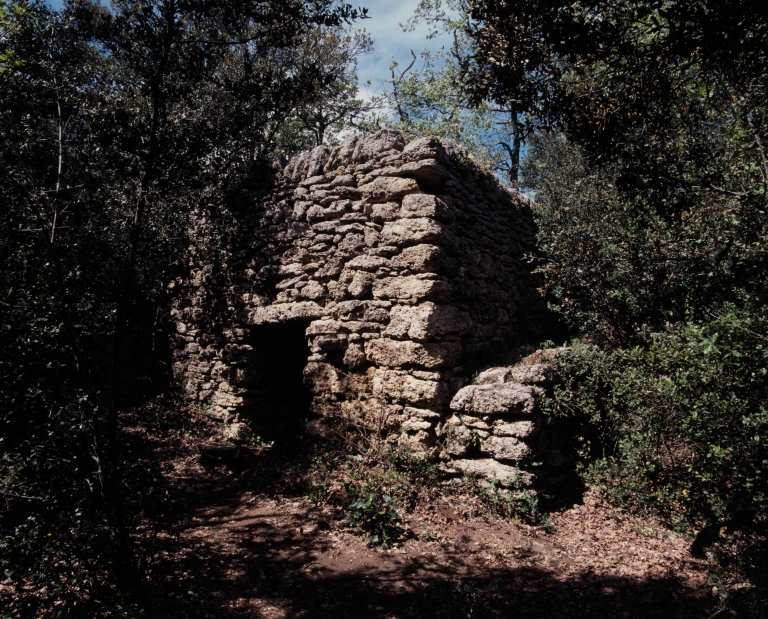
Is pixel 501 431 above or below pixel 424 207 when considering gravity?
below

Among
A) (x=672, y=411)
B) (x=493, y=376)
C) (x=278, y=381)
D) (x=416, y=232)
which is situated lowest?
(x=672, y=411)

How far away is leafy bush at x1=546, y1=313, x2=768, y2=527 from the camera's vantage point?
13.8ft

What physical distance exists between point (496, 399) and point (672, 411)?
1753 millimetres

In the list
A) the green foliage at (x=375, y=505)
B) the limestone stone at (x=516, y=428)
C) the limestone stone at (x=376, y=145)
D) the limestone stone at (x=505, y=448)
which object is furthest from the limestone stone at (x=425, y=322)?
the limestone stone at (x=376, y=145)

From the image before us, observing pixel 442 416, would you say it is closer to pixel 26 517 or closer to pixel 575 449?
pixel 575 449

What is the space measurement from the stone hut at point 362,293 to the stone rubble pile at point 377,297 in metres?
0.02

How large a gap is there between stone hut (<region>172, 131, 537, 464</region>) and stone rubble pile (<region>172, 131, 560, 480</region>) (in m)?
0.02

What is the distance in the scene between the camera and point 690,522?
480cm

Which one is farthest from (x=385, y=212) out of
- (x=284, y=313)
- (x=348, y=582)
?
(x=348, y=582)

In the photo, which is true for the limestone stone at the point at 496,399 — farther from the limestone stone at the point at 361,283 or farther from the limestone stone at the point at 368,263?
the limestone stone at the point at 368,263

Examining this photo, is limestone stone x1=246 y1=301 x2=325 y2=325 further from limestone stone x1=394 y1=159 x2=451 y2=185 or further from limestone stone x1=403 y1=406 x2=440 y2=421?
limestone stone x1=394 y1=159 x2=451 y2=185

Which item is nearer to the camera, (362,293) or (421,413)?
(421,413)

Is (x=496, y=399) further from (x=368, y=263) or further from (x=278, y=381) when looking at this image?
(x=278, y=381)

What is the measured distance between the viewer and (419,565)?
4.25 metres
